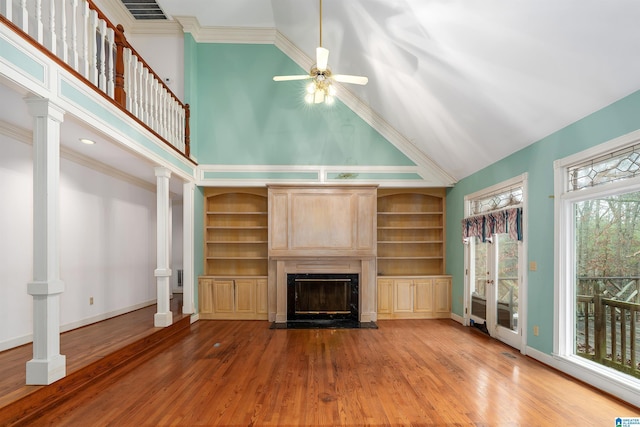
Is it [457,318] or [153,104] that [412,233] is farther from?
[153,104]

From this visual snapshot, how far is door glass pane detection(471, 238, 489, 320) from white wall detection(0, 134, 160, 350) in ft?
20.0

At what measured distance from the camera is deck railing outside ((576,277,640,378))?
3156 mm

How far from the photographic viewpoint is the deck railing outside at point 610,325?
316 cm

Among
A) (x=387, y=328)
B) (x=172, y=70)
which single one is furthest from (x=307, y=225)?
(x=172, y=70)

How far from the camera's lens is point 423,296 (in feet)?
21.0

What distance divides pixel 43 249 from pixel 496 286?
18.0 feet

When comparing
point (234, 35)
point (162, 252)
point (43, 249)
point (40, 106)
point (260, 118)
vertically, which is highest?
point (234, 35)

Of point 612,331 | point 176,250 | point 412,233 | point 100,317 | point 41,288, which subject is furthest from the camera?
point 176,250

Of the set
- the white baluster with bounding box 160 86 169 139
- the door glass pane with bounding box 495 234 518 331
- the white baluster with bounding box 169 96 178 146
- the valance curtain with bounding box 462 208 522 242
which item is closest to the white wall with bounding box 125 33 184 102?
the white baluster with bounding box 169 96 178 146

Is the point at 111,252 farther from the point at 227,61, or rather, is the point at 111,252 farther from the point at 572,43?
the point at 572,43

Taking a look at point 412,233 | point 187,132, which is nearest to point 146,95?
point 187,132

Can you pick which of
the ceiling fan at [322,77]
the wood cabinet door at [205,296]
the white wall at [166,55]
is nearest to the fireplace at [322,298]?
the wood cabinet door at [205,296]

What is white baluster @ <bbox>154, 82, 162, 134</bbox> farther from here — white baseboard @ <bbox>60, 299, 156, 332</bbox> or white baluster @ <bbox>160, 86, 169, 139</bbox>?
white baseboard @ <bbox>60, 299, 156, 332</bbox>

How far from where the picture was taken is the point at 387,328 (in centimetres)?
570
